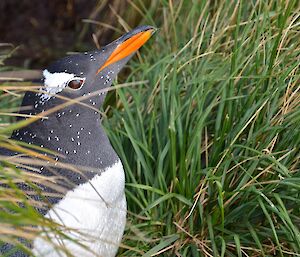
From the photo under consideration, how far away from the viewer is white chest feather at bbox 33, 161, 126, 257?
105 inches

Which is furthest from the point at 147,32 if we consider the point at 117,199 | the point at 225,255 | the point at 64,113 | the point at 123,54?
the point at 225,255

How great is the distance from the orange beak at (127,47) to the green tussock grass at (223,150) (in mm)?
401

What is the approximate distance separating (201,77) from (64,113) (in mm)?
745

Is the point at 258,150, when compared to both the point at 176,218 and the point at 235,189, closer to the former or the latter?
the point at 235,189

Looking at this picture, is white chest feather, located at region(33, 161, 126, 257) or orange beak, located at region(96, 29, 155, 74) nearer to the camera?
white chest feather, located at region(33, 161, 126, 257)

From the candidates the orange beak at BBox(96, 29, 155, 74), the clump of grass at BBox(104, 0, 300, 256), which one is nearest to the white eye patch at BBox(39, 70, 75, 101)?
the orange beak at BBox(96, 29, 155, 74)

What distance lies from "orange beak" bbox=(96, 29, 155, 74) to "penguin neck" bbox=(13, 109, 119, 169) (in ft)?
0.67

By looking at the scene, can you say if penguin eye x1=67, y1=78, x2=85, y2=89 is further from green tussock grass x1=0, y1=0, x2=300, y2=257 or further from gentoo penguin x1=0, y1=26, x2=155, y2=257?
green tussock grass x1=0, y1=0, x2=300, y2=257

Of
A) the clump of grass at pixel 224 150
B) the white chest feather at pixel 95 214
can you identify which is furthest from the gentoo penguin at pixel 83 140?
the clump of grass at pixel 224 150

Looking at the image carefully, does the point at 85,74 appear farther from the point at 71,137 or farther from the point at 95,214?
the point at 95,214

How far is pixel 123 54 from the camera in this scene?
291 centimetres

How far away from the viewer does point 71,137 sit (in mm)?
2871

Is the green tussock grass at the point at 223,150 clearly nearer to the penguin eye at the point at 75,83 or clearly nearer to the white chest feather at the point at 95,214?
the white chest feather at the point at 95,214

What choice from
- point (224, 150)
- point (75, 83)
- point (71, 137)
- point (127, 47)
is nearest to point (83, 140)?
point (71, 137)
